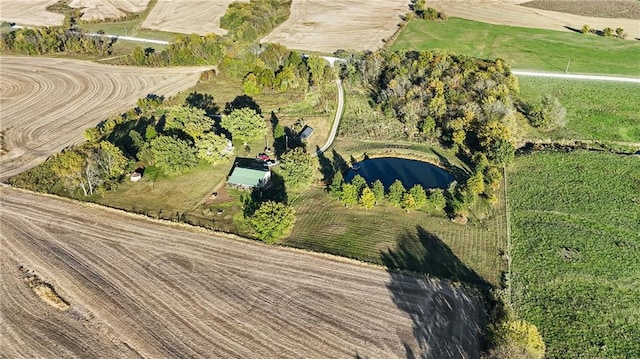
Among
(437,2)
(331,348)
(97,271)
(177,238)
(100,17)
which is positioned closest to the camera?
(331,348)

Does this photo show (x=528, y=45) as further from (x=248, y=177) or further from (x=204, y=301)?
(x=204, y=301)

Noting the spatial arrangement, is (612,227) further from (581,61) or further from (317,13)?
(317,13)

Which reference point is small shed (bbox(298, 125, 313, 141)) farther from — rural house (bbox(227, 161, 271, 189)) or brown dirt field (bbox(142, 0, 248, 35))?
brown dirt field (bbox(142, 0, 248, 35))

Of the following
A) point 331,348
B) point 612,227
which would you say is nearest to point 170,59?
point 331,348

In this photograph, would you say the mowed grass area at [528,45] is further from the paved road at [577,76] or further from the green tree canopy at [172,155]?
the green tree canopy at [172,155]

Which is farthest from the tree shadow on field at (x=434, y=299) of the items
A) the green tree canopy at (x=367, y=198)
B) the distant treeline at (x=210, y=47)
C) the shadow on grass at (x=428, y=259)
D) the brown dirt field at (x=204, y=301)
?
the distant treeline at (x=210, y=47)

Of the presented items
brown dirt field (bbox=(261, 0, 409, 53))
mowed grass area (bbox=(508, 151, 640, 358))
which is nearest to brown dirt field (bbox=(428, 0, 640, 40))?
brown dirt field (bbox=(261, 0, 409, 53))
